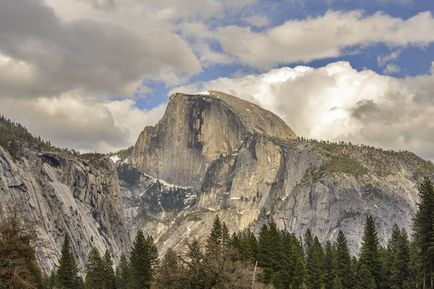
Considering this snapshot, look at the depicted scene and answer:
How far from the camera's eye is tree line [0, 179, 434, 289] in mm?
41431

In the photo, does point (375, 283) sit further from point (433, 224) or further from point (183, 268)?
point (183, 268)

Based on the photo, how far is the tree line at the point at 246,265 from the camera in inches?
1631

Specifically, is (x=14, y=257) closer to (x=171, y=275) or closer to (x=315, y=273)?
(x=171, y=275)

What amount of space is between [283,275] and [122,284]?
35.7m

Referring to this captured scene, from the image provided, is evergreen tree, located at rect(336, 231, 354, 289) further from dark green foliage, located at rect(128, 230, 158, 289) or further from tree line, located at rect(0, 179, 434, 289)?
dark green foliage, located at rect(128, 230, 158, 289)

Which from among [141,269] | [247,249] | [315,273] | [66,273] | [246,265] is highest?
[315,273]

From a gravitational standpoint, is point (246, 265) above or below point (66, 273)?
below

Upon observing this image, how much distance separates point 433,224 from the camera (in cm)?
7269

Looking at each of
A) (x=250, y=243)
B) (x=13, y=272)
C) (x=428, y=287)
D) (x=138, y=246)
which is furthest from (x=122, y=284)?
(x=13, y=272)

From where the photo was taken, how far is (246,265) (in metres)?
74.8

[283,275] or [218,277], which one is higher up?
[283,275]

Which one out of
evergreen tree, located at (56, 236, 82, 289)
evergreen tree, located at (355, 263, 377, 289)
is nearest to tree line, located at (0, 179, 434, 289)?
evergreen tree, located at (56, 236, 82, 289)

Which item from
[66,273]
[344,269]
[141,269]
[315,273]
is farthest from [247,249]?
[66,273]

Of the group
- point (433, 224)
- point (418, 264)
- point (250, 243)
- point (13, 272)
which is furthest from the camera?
point (250, 243)
